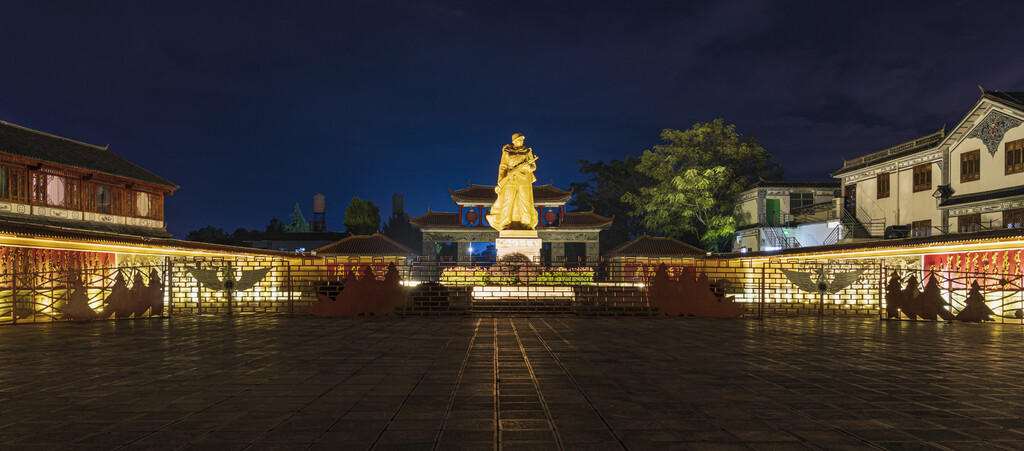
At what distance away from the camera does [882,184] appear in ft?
84.6

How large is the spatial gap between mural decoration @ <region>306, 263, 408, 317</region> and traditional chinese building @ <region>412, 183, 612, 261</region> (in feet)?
81.1

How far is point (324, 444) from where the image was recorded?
3.25 m

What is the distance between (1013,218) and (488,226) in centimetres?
2518

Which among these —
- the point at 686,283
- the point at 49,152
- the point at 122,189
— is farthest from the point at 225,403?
the point at 122,189

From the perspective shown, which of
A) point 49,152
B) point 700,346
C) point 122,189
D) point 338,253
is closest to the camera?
point 700,346

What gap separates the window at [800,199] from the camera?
3188cm

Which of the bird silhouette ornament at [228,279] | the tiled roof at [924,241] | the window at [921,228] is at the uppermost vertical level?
the window at [921,228]

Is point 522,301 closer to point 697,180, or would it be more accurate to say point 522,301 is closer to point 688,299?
point 688,299

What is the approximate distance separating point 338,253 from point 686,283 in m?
23.3

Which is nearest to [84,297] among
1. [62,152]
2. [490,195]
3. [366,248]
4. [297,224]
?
[62,152]

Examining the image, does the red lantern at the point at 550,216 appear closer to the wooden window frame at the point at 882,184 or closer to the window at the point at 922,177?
the wooden window frame at the point at 882,184

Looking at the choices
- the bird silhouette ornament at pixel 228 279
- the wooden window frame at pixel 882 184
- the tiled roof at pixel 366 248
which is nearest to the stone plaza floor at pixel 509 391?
the bird silhouette ornament at pixel 228 279

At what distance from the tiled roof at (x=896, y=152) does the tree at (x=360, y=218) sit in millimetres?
30174

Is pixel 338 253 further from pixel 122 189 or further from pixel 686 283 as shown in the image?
pixel 686 283
